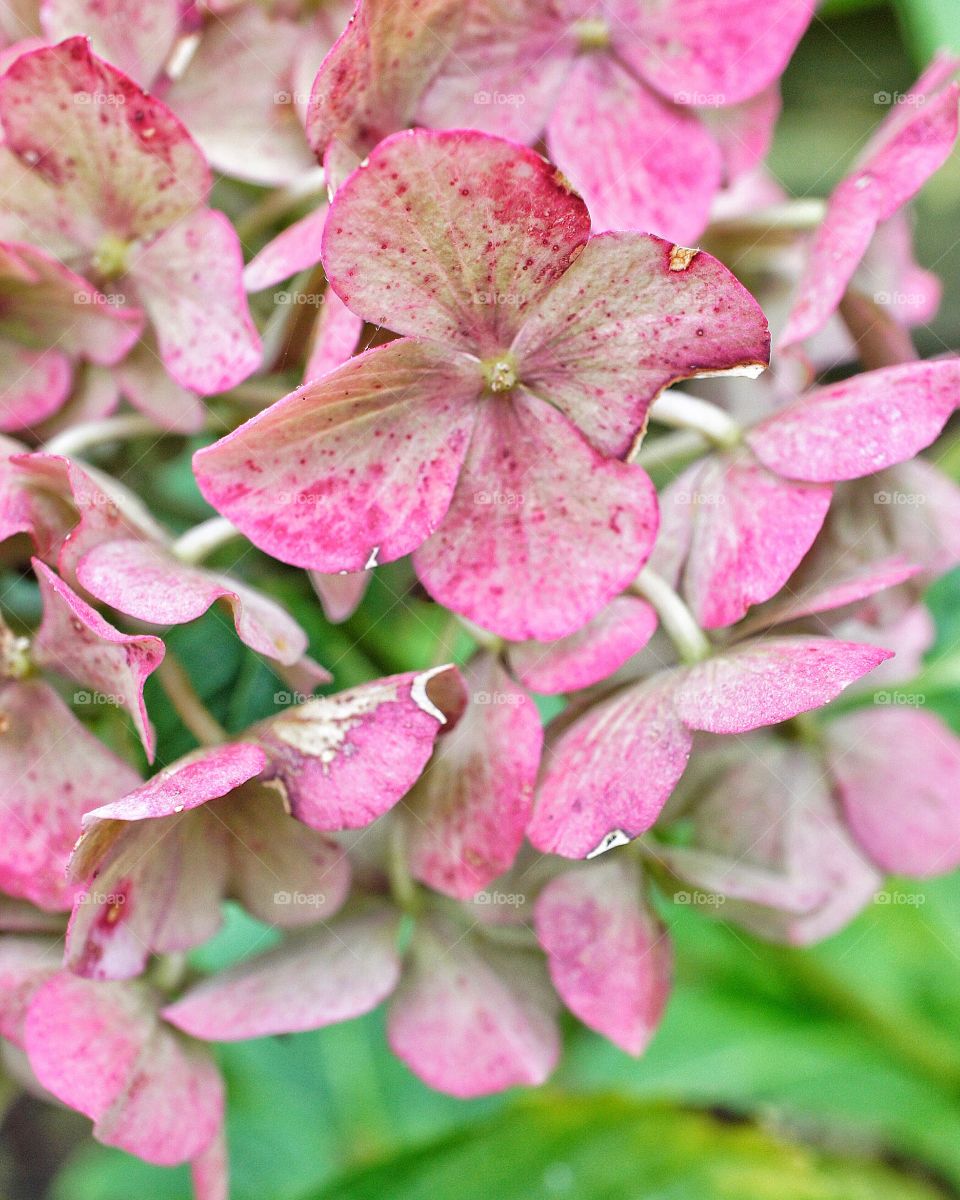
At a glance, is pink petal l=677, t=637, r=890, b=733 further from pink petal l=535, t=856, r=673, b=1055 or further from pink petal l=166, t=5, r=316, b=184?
pink petal l=166, t=5, r=316, b=184

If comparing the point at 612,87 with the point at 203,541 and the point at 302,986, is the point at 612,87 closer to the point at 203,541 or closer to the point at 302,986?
the point at 203,541

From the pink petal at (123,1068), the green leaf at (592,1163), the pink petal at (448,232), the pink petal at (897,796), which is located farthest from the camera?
the green leaf at (592,1163)

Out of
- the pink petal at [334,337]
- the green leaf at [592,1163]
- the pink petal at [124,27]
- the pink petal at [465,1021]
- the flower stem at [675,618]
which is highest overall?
the pink petal at [124,27]

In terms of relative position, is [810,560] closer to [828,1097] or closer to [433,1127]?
[828,1097]

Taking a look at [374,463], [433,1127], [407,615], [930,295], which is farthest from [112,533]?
[433,1127]

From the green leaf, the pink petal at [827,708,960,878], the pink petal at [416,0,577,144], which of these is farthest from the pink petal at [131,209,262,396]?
the green leaf

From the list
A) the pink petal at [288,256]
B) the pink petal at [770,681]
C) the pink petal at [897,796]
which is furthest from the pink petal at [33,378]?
the pink petal at [897,796]

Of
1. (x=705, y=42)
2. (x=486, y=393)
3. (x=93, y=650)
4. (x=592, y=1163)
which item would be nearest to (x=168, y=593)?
(x=93, y=650)

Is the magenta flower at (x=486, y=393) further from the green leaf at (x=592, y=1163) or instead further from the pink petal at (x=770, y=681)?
the green leaf at (x=592, y=1163)
